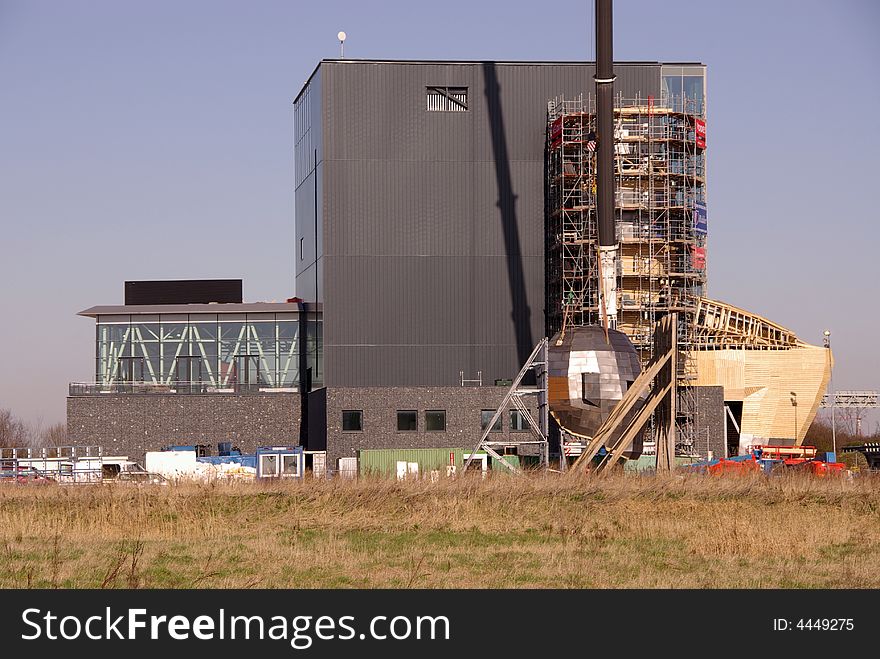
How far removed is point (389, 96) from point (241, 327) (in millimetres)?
19564

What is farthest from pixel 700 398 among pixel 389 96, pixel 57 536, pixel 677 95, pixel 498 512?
pixel 57 536

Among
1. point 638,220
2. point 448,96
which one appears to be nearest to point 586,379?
point 638,220

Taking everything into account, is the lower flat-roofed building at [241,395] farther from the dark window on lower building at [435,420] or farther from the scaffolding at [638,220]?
the scaffolding at [638,220]

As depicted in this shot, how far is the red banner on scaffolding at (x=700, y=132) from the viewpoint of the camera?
3147 inches

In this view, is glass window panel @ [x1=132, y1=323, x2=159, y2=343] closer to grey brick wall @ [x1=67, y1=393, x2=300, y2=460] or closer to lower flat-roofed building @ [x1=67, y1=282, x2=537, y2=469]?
lower flat-roofed building @ [x1=67, y1=282, x2=537, y2=469]

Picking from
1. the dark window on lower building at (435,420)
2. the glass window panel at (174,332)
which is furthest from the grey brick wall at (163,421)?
the dark window on lower building at (435,420)

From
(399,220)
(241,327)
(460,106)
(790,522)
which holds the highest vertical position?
(460,106)

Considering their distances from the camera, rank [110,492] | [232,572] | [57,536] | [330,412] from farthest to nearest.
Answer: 1. [330,412]
2. [110,492]
3. [57,536]
4. [232,572]

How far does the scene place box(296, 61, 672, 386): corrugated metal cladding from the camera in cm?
7944

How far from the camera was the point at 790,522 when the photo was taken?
3247 cm

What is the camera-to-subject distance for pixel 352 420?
78.2 metres

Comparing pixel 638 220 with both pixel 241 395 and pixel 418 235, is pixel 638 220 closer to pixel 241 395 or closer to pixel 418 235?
pixel 418 235

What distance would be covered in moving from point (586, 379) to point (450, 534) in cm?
3376
